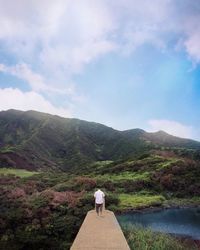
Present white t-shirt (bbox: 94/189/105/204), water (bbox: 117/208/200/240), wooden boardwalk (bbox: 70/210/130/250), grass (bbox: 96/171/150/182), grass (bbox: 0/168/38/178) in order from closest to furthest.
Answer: wooden boardwalk (bbox: 70/210/130/250)
white t-shirt (bbox: 94/189/105/204)
water (bbox: 117/208/200/240)
grass (bbox: 96/171/150/182)
grass (bbox: 0/168/38/178)

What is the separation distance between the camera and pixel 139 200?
224ft

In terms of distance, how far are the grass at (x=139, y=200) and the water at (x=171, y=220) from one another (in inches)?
143

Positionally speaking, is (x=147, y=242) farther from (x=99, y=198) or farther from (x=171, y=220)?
(x=171, y=220)

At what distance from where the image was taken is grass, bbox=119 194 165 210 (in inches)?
2520

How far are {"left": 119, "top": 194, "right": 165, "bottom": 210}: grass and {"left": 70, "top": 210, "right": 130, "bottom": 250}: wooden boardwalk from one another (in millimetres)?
38225

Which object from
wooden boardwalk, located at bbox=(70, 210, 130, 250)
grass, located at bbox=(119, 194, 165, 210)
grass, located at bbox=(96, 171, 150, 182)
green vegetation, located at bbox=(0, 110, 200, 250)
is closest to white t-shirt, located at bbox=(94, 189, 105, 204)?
wooden boardwalk, located at bbox=(70, 210, 130, 250)

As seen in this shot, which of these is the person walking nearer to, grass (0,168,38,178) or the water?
the water

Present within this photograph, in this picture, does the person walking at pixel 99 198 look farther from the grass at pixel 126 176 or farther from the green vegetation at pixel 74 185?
the grass at pixel 126 176

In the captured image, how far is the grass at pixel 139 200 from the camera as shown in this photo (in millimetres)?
64000

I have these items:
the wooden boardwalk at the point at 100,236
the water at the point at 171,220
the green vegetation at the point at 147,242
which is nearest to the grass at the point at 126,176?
the water at the point at 171,220

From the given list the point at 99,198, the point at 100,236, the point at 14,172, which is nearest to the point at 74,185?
the point at 14,172

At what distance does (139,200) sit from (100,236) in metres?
50.1

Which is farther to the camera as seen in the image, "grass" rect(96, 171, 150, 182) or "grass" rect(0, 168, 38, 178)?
"grass" rect(0, 168, 38, 178)

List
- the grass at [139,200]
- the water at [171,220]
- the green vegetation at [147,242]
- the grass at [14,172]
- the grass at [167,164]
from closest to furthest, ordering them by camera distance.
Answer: the green vegetation at [147,242] → the water at [171,220] → the grass at [139,200] → the grass at [167,164] → the grass at [14,172]
